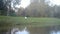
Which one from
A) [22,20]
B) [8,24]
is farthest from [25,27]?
[8,24]

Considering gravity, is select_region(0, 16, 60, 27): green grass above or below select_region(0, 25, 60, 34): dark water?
above

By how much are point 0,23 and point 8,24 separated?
132 millimetres

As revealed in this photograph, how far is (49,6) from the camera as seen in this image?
250 cm

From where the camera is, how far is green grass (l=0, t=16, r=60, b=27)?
239 centimetres

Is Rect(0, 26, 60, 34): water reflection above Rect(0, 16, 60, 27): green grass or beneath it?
beneath

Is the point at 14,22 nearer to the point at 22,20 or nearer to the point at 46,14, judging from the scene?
the point at 22,20

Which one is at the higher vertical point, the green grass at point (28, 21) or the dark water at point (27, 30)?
the green grass at point (28, 21)

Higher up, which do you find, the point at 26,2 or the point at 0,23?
the point at 26,2

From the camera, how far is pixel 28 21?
243 centimetres

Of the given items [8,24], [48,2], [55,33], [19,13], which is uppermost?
[48,2]

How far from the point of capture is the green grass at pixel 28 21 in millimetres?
2393

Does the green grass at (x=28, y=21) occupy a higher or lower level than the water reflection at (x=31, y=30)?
higher

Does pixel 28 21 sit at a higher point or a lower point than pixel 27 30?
higher

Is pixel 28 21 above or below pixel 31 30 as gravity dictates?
above
